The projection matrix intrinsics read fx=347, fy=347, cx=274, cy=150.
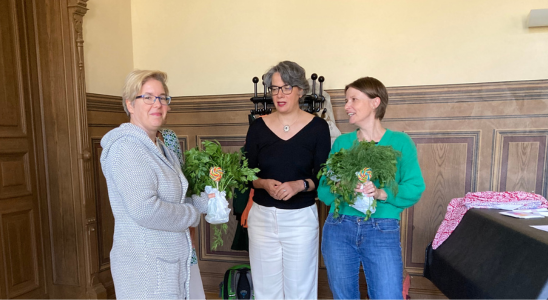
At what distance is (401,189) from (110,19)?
110 inches

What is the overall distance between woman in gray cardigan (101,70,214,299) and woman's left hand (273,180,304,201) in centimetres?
52

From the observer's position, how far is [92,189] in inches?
107

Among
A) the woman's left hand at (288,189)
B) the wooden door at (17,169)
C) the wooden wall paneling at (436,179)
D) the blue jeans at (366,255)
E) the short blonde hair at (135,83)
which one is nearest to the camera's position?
the short blonde hair at (135,83)

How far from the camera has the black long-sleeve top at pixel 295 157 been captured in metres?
1.96

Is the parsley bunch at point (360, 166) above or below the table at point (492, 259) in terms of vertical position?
above

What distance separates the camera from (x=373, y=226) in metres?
1.65

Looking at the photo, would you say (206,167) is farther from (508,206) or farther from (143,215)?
(508,206)

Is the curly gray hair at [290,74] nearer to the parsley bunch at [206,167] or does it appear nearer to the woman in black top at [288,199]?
the woman in black top at [288,199]

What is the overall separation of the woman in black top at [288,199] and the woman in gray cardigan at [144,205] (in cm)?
56

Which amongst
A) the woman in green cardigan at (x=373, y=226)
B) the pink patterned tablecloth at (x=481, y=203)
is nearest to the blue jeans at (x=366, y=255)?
the woman in green cardigan at (x=373, y=226)

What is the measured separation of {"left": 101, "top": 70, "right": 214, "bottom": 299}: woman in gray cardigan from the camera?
1.35 metres

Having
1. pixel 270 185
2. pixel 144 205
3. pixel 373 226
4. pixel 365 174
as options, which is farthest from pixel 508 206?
pixel 144 205

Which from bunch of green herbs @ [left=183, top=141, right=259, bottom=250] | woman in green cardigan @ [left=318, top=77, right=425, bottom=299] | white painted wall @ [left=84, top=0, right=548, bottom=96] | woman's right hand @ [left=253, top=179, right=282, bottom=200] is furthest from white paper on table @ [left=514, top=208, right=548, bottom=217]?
bunch of green herbs @ [left=183, top=141, right=259, bottom=250]

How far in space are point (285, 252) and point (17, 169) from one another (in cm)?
201
